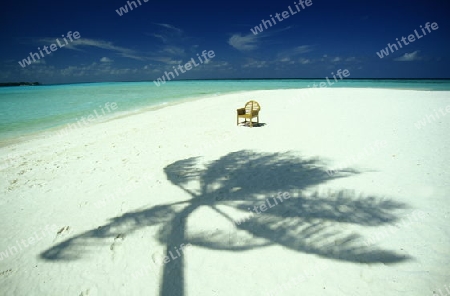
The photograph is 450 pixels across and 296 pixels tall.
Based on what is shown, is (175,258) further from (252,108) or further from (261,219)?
(252,108)

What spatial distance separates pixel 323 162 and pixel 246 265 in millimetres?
4334

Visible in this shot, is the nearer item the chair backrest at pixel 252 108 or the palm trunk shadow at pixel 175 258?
the palm trunk shadow at pixel 175 258

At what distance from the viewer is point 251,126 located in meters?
11.2

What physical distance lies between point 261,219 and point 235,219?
508 millimetres

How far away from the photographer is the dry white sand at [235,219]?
3.30 m

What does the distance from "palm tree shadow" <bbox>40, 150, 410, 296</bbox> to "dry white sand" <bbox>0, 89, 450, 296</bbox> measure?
0.08 feet

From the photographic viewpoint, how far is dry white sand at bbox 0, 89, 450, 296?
330cm

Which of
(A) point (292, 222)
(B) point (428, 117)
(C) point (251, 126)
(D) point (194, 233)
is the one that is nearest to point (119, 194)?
(D) point (194, 233)

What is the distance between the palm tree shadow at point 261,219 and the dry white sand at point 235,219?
24 mm

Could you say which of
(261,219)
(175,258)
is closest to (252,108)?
(261,219)

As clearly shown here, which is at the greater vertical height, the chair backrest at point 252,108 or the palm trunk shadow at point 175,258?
the chair backrest at point 252,108

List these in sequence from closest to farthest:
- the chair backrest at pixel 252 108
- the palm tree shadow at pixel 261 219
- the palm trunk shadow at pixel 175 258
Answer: the palm trunk shadow at pixel 175 258
the palm tree shadow at pixel 261 219
the chair backrest at pixel 252 108

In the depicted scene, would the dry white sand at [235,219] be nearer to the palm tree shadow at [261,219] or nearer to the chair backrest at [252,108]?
the palm tree shadow at [261,219]

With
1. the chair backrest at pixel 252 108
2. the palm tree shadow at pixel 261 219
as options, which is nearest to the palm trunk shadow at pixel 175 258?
the palm tree shadow at pixel 261 219
